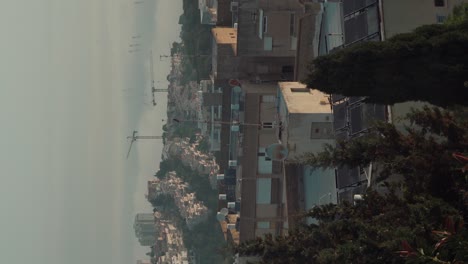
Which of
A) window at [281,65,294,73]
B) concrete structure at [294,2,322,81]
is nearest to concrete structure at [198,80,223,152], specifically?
window at [281,65,294,73]

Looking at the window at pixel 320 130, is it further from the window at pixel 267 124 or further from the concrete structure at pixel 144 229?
the concrete structure at pixel 144 229

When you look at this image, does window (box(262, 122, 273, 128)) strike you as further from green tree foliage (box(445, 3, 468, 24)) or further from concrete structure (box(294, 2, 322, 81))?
green tree foliage (box(445, 3, 468, 24))

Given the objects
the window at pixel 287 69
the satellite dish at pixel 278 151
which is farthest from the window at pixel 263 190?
the satellite dish at pixel 278 151

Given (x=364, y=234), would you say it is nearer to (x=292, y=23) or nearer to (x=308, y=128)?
(x=308, y=128)

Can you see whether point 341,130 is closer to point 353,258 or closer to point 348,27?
point 348,27

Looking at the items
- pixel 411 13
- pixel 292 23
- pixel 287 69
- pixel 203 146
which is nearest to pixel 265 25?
pixel 292 23

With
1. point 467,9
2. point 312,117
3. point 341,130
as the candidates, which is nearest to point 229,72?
point 312,117
